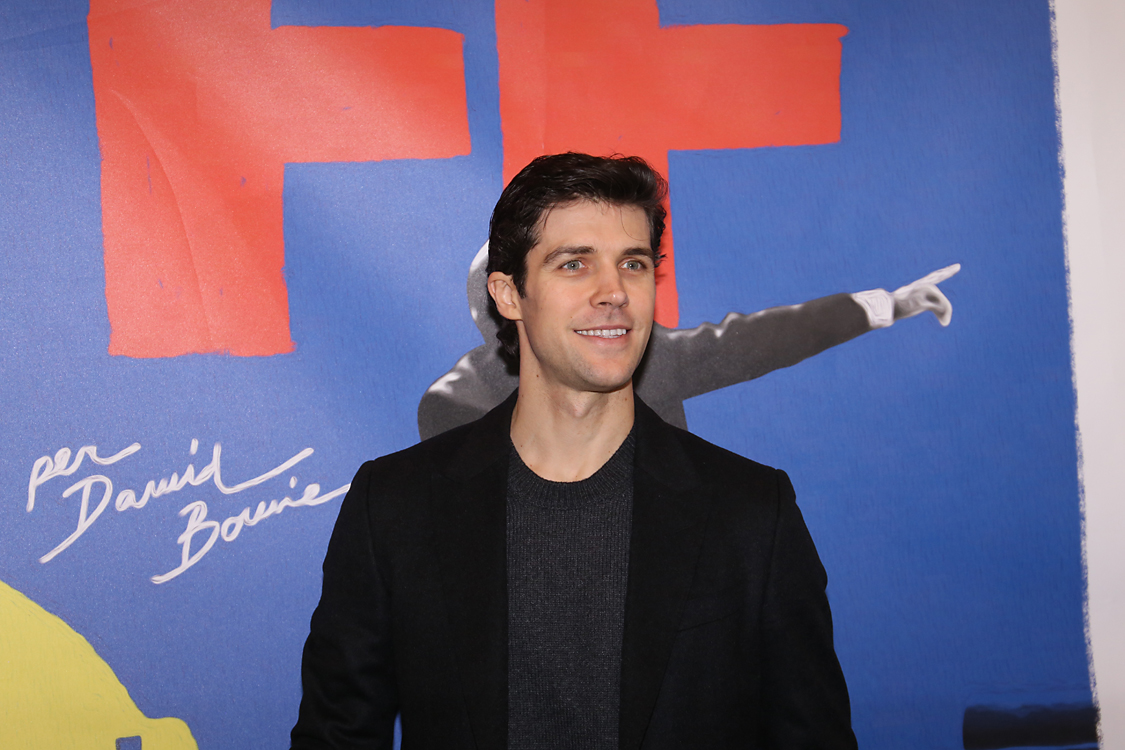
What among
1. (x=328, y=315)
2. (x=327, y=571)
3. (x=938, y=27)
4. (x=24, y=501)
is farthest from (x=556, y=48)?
(x=24, y=501)

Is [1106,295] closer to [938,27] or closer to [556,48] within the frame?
[938,27]

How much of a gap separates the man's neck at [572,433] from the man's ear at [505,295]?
0.16m

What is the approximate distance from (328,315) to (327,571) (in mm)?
516

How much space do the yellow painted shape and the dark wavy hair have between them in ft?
3.64

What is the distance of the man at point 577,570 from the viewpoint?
1.20 m

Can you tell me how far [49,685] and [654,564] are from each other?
122 cm

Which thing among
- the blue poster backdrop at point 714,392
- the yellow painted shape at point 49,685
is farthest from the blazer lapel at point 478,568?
the yellow painted shape at point 49,685

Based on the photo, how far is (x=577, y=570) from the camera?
4.05 ft

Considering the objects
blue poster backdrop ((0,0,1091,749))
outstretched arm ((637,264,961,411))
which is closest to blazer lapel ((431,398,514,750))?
blue poster backdrop ((0,0,1091,749))

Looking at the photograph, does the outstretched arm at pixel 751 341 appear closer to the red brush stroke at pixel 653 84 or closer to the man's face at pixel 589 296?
the red brush stroke at pixel 653 84

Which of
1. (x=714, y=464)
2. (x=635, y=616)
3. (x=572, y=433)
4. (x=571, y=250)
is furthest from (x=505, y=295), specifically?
(x=635, y=616)

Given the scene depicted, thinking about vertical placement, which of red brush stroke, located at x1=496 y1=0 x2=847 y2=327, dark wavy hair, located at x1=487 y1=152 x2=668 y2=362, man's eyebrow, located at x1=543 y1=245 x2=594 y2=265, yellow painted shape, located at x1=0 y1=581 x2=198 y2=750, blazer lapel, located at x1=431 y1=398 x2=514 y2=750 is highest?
red brush stroke, located at x1=496 y1=0 x2=847 y2=327

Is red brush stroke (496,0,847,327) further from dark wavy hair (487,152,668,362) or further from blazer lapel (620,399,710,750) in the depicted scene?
blazer lapel (620,399,710,750)

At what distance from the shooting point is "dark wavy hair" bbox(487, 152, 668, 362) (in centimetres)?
133
